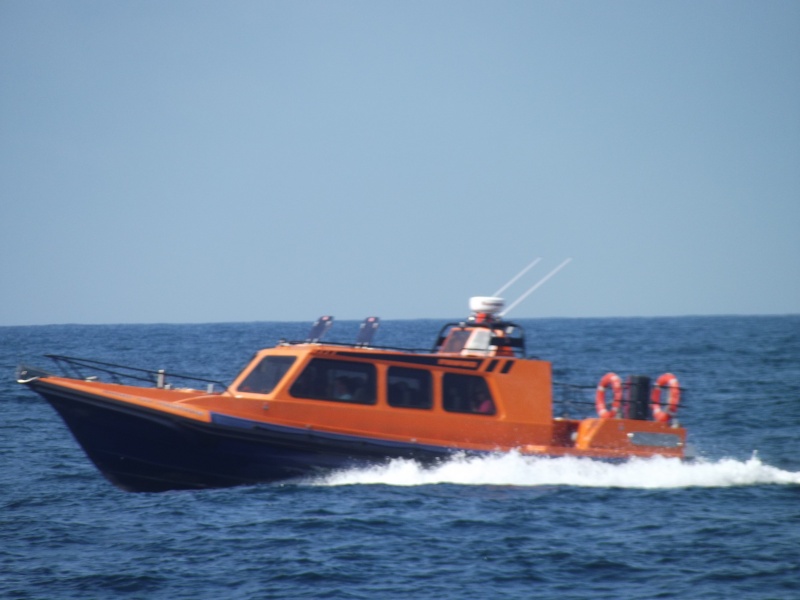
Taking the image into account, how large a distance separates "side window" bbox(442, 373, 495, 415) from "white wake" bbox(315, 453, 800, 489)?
661 mm

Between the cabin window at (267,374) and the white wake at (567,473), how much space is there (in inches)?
52.2

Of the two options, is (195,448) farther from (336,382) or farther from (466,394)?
(466,394)

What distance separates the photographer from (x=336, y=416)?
13.4 metres

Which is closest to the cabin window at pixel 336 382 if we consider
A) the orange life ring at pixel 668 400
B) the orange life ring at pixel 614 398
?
the orange life ring at pixel 614 398

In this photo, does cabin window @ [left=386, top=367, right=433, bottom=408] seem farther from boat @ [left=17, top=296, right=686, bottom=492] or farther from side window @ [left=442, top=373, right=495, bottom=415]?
side window @ [left=442, top=373, right=495, bottom=415]

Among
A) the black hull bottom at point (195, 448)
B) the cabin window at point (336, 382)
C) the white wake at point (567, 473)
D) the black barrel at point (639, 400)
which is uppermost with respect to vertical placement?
the cabin window at point (336, 382)

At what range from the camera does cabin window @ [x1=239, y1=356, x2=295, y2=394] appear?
44.4 feet

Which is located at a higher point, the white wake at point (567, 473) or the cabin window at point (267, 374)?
the cabin window at point (267, 374)

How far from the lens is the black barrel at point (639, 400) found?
14547mm

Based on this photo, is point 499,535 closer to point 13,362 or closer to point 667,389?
point 667,389

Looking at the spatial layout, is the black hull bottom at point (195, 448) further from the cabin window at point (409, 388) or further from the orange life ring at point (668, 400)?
the orange life ring at point (668, 400)

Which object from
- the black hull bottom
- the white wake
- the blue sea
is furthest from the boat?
the blue sea

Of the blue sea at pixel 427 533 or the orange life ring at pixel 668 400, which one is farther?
the orange life ring at pixel 668 400

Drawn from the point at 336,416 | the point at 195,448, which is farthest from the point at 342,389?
the point at 195,448
